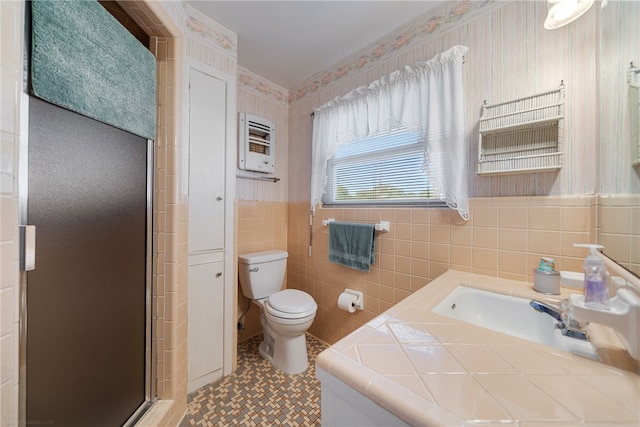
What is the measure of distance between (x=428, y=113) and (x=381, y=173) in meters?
0.49

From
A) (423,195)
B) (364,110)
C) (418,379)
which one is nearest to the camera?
(418,379)

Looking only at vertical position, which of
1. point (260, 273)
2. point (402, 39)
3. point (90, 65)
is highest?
point (402, 39)

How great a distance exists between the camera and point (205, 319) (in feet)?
4.90

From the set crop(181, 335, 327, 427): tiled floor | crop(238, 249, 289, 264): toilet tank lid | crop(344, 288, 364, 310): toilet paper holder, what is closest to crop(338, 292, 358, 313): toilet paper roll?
crop(344, 288, 364, 310): toilet paper holder

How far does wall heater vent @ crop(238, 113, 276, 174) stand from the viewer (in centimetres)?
192

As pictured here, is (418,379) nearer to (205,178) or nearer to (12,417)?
(12,417)

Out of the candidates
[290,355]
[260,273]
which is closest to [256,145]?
[260,273]

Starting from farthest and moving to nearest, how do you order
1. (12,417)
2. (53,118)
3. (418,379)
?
(53,118), (12,417), (418,379)

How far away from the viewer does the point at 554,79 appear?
1.05 m

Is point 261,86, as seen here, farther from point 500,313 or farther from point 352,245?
point 500,313

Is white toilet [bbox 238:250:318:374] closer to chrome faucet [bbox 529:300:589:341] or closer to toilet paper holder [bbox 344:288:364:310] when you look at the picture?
toilet paper holder [bbox 344:288:364:310]

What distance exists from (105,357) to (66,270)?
1.38ft

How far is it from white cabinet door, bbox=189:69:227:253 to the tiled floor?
894 millimetres

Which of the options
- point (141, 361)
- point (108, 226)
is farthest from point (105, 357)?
point (108, 226)
